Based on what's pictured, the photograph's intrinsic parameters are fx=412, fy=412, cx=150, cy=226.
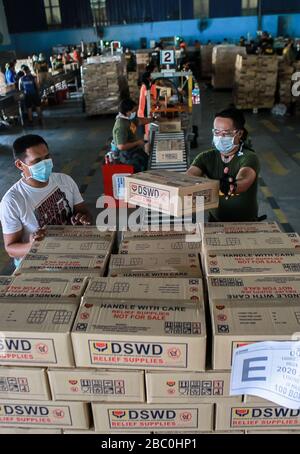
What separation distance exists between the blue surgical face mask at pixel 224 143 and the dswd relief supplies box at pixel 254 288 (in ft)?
4.83

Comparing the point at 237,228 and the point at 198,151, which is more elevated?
the point at 237,228

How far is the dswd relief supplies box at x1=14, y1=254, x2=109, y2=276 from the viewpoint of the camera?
212cm

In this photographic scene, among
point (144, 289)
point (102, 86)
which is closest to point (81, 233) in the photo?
point (144, 289)

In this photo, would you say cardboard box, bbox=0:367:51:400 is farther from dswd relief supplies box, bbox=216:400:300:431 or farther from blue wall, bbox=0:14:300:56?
blue wall, bbox=0:14:300:56

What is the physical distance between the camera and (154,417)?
69.2 inches

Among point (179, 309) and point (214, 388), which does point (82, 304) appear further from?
point (214, 388)

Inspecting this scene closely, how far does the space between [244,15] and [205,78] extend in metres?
5.88

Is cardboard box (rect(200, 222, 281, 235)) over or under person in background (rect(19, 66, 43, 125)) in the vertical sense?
over

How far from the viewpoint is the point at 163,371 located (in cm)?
165

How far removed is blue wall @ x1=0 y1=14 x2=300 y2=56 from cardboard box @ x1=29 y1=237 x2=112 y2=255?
2504 centimetres

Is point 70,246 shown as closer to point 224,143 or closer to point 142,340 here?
point 142,340

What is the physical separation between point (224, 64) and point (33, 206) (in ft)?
52.8

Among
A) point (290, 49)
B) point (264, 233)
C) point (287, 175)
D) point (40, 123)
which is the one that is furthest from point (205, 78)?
point (264, 233)

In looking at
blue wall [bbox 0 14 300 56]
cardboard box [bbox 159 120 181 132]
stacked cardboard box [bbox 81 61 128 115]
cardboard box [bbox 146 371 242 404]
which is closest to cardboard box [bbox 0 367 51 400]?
cardboard box [bbox 146 371 242 404]
